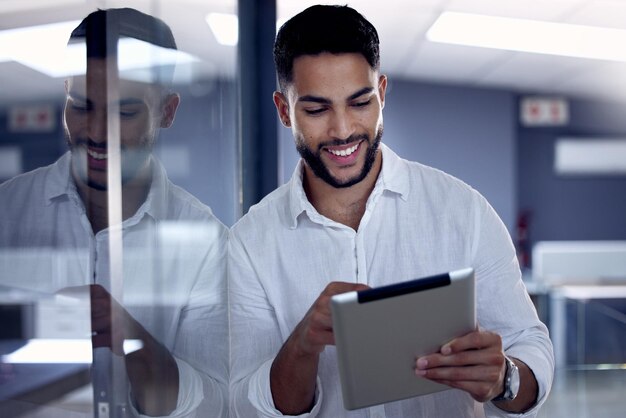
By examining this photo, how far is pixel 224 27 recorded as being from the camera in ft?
5.39

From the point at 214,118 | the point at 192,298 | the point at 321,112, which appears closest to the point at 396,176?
the point at 321,112

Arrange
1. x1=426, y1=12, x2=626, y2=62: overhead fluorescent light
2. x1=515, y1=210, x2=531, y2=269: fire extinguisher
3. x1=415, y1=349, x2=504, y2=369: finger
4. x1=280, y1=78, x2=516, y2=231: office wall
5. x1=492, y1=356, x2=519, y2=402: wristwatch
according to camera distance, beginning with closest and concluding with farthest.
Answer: x1=415, y1=349, x2=504, y2=369: finger
x1=492, y1=356, x2=519, y2=402: wristwatch
x1=426, y1=12, x2=626, y2=62: overhead fluorescent light
x1=280, y1=78, x2=516, y2=231: office wall
x1=515, y1=210, x2=531, y2=269: fire extinguisher

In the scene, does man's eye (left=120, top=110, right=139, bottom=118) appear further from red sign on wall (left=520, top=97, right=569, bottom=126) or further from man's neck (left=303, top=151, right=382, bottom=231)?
red sign on wall (left=520, top=97, right=569, bottom=126)

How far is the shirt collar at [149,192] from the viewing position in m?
0.58

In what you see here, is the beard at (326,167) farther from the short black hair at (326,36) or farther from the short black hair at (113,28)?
the short black hair at (113,28)

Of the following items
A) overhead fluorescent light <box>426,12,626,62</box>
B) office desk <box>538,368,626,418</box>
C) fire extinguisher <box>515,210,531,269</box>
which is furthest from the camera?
fire extinguisher <box>515,210,531,269</box>

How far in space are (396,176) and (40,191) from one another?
1.01 meters

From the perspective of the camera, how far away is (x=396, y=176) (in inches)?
57.7

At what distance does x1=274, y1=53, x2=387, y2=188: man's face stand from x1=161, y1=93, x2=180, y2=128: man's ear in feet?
1.38

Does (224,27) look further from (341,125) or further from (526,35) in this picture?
(526,35)

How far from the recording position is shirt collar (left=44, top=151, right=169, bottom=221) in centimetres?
58

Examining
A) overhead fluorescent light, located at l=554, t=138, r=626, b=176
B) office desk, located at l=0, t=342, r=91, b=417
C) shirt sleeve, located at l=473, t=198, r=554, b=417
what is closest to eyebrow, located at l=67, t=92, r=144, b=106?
office desk, located at l=0, t=342, r=91, b=417

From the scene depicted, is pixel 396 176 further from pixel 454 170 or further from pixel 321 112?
pixel 454 170

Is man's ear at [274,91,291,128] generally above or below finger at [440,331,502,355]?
above
